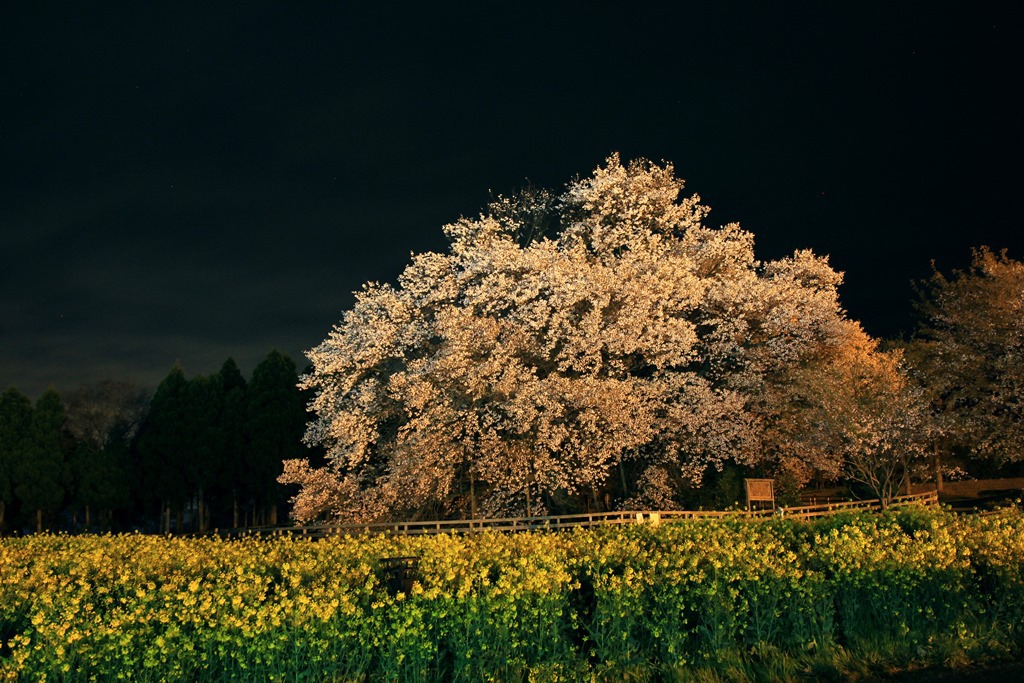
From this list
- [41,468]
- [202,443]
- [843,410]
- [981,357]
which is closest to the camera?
[843,410]

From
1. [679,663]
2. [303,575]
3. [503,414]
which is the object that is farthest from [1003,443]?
[303,575]

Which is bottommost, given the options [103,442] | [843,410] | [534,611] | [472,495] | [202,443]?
[534,611]

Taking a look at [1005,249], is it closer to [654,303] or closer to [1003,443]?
[1003,443]

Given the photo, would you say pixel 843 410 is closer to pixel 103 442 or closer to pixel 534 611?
Answer: pixel 534 611

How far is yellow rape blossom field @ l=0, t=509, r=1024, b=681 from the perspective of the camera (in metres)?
7.93

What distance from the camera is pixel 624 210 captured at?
3256 cm

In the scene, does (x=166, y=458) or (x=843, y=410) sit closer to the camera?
(x=843, y=410)

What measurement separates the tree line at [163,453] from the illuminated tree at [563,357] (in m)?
19.5

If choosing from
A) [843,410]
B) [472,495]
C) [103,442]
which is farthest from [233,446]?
[843,410]

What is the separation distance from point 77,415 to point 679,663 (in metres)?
53.8

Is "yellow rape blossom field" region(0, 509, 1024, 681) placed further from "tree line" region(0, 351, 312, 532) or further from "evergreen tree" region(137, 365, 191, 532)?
"evergreen tree" region(137, 365, 191, 532)

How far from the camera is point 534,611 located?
857 cm

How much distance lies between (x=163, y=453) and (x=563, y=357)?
3180 cm

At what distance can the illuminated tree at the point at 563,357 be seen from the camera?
27.3 m
